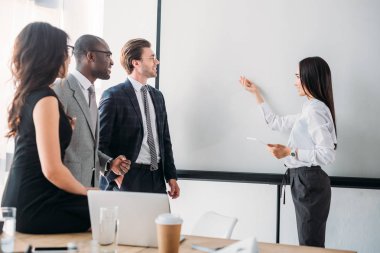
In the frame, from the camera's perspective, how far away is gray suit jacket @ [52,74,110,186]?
8.04 feet

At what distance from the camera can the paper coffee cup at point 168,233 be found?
1441 mm

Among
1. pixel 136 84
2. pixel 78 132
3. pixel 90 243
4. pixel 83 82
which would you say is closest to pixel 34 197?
pixel 90 243

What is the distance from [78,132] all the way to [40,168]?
0.68m

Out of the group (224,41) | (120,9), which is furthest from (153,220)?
(120,9)

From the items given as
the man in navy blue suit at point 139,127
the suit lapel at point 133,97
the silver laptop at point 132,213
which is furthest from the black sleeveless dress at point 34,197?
the suit lapel at point 133,97

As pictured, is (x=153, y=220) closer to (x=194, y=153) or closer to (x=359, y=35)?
(x=194, y=153)

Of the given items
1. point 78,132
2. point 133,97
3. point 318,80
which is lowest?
point 78,132

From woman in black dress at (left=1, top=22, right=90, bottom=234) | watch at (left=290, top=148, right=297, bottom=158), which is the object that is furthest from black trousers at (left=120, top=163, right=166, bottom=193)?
woman in black dress at (left=1, top=22, right=90, bottom=234)

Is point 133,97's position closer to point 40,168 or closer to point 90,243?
point 40,168

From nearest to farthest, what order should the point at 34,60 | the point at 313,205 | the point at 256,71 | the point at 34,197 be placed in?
the point at 34,197 → the point at 34,60 → the point at 313,205 → the point at 256,71

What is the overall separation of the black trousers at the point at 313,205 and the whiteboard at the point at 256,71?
1.27ft

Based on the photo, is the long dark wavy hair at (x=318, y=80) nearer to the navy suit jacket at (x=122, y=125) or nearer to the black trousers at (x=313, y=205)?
the black trousers at (x=313, y=205)

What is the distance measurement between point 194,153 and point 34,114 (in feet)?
5.96

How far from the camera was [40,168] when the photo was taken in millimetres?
1808
